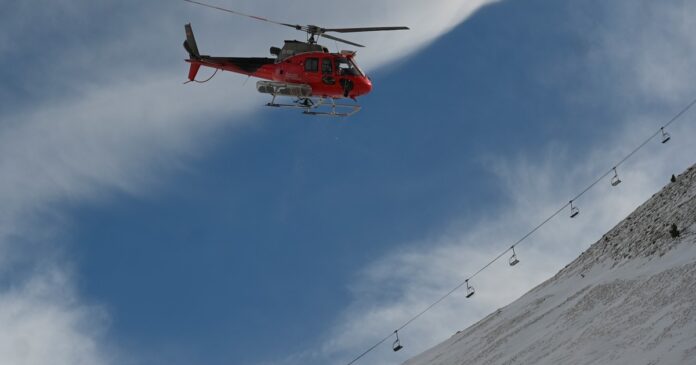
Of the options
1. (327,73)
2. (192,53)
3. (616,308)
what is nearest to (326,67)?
(327,73)

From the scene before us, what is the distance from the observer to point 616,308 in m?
33.4

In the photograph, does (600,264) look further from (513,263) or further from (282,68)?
(282,68)

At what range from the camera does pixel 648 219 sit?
41062 mm

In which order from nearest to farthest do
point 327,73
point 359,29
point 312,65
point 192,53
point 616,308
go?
point 616,308 → point 359,29 → point 327,73 → point 312,65 → point 192,53

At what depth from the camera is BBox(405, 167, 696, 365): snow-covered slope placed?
2873cm

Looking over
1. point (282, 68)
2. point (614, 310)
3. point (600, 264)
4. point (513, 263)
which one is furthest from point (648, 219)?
point (282, 68)

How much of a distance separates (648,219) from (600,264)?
305 cm

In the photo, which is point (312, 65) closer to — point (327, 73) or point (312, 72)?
point (312, 72)

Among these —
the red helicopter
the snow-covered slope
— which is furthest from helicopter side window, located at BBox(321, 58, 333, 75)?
the snow-covered slope

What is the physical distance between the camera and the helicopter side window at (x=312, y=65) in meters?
43.1

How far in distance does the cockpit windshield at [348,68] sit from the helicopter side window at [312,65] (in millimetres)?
1051

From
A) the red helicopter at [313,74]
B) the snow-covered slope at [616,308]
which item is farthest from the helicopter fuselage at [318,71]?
the snow-covered slope at [616,308]

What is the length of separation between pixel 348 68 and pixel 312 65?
1.80 meters

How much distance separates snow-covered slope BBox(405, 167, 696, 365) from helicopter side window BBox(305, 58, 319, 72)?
50.9 ft
